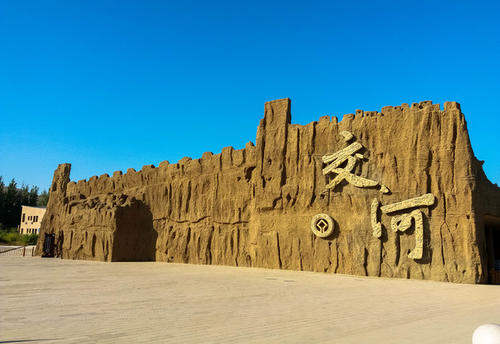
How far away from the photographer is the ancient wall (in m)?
14.0

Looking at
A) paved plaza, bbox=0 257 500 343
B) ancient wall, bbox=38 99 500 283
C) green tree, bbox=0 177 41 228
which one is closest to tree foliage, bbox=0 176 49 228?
green tree, bbox=0 177 41 228

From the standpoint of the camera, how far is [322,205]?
17.0m

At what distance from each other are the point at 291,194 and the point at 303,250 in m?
2.66

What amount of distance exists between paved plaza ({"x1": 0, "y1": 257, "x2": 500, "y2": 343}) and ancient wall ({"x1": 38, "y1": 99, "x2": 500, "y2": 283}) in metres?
4.10

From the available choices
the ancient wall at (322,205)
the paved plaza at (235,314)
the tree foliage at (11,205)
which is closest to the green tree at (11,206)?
the tree foliage at (11,205)

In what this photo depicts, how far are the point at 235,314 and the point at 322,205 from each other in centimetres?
1116

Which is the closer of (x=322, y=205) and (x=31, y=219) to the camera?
(x=322, y=205)

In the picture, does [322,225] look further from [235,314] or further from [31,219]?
[31,219]

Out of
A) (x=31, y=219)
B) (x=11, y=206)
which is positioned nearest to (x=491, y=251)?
(x=31, y=219)

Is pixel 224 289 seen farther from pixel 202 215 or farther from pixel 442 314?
pixel 202 215

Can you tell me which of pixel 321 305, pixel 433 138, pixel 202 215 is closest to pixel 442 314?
pixel 321 305

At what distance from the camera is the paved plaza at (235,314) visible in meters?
4.94

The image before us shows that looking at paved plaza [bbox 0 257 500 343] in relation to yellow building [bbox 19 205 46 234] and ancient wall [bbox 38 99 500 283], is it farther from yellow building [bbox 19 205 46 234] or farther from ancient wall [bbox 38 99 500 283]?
yellow building [bbox 19 205 46 234]

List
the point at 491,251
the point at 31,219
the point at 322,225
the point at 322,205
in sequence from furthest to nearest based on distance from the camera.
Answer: the point at 31,219
the point at 322,205
the point at 322,225
the point at 491,251
